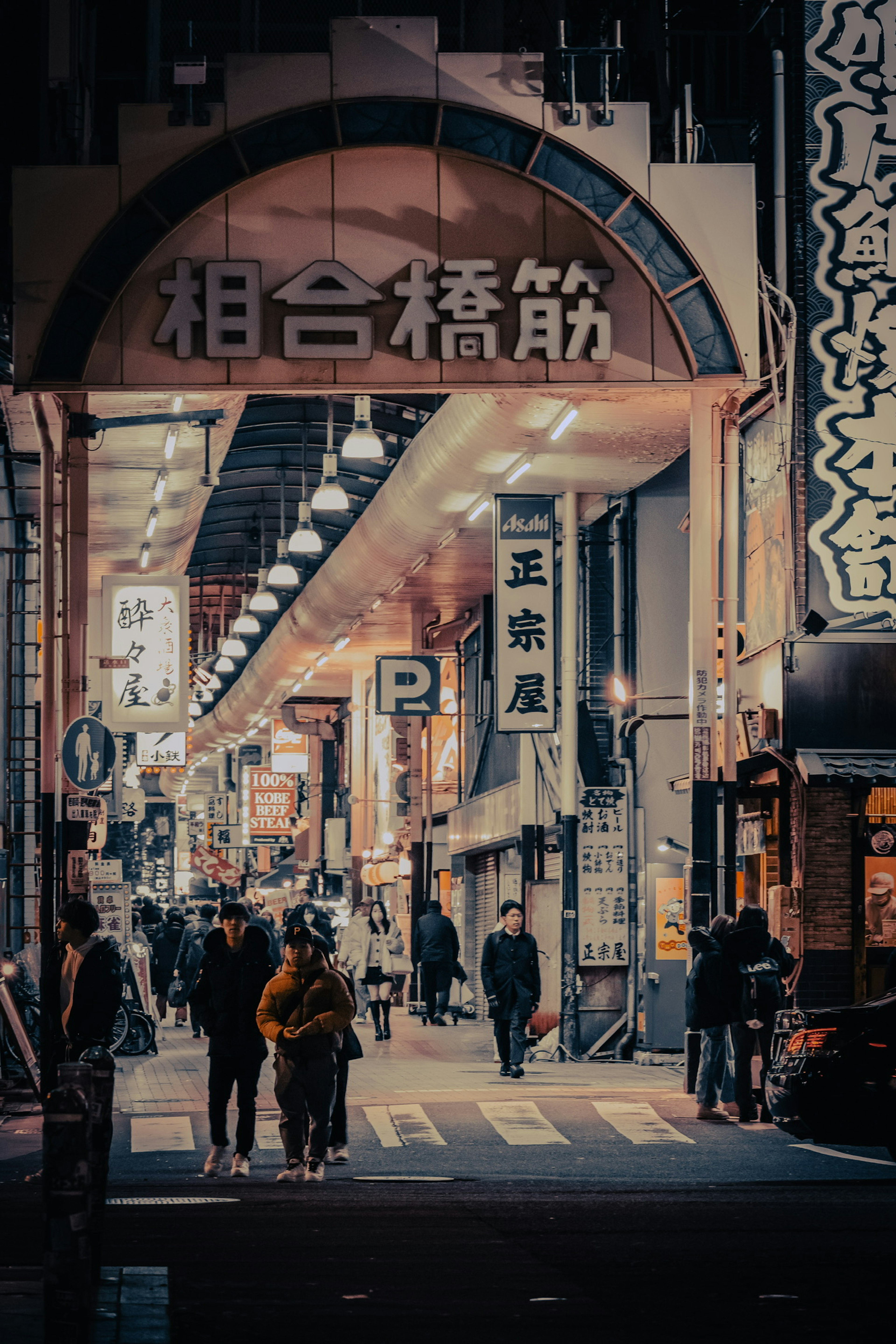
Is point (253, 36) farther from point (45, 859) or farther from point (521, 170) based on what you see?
point (45, 859)

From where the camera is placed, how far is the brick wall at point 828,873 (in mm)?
18734

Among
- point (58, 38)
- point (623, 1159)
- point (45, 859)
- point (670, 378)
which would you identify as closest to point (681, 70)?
point (670, 378)

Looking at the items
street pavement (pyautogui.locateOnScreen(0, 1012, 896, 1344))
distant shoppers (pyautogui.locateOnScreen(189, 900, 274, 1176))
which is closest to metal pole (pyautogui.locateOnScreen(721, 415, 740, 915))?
street pavement (pyautogui.locateOnScreen(0, 1012, 896, 1344))

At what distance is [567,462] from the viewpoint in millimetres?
21391

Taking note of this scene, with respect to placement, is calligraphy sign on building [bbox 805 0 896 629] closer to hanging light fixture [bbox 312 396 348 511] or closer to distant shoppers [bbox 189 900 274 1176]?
hanging light fixture [bbox 312 396 348 511]

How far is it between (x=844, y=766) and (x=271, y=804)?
124 feet

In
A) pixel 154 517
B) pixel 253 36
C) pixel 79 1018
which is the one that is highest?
pixel 253 36

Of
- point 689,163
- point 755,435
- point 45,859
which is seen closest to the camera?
A: point 45,859

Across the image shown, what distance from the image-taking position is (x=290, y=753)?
5353cm

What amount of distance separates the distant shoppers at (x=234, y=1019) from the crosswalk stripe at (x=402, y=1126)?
1812 millimetres

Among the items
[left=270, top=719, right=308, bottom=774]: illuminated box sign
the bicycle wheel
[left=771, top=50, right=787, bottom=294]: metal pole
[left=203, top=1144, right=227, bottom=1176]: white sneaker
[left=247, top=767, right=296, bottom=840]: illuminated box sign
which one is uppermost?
[left=771, top=50, right=787, bottom=294]: metal pole

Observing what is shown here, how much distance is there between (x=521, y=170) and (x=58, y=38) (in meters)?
4.37

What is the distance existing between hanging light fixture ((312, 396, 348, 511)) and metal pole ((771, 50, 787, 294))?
597cm

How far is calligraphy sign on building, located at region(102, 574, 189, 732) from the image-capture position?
2248cm
